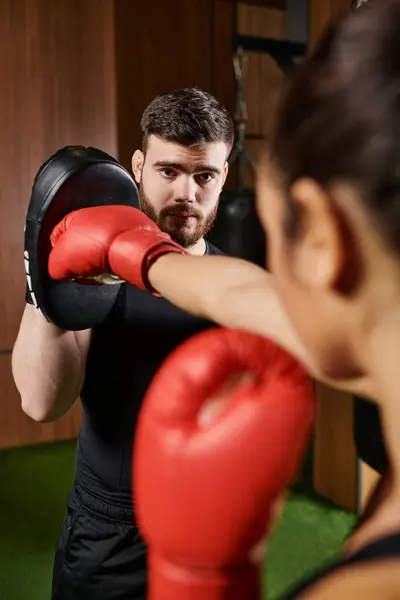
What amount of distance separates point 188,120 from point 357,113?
87 centimetres

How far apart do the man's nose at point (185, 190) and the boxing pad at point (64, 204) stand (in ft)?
0.92

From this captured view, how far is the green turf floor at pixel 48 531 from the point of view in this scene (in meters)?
1.99

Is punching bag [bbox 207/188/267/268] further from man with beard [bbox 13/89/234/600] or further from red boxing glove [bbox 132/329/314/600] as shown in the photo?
red boxing glove [bbox 132/329/314/600]

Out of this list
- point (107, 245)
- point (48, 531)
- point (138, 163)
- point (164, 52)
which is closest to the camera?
point (107, 245)

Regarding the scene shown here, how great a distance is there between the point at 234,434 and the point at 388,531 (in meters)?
0.14

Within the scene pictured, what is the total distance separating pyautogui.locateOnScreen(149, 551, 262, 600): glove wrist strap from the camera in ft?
1.69

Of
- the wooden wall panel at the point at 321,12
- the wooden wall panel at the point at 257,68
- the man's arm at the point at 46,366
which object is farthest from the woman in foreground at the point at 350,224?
the wooden wall panel at the point at 257,68

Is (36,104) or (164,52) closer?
(36,104)

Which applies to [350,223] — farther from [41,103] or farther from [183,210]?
[41,103]

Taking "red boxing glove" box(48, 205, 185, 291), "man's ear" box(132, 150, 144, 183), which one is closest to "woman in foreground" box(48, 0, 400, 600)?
"red boxing glove" box(48, 205, 185, 291)

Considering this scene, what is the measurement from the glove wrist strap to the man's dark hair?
0.90m

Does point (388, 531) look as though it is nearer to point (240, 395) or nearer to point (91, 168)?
point (240, 395)

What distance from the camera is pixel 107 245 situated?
85 centimetres

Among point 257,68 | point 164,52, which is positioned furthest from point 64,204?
point 257,68
